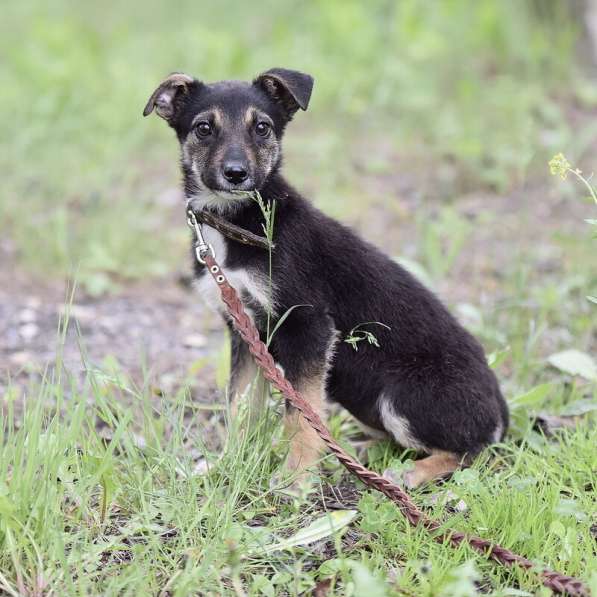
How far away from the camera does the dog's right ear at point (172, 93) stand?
400 cm

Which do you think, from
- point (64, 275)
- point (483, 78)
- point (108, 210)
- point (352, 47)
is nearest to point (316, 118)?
point (352, 47)

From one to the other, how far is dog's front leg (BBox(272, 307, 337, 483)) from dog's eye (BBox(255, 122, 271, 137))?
32.7 inches

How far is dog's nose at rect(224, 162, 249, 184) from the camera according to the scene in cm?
375

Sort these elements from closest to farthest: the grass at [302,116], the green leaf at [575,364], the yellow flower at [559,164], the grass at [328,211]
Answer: the grass at [328,211], the yellow flower at [559,164], the green leaf at [575,364], the grass at [302,116]

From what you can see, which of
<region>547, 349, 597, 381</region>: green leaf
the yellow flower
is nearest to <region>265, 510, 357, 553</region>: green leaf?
the yellow flower

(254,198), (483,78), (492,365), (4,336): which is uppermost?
(483,78)

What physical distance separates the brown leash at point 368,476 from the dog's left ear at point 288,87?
28.6 inches

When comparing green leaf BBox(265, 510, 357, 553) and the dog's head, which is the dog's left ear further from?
green leaf BBox(265, 510, 357, 553)

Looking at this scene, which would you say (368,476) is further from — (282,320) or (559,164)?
(559,164)

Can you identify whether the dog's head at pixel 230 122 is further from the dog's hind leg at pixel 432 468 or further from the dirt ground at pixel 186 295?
the dog's hind leg at pixel 432 468

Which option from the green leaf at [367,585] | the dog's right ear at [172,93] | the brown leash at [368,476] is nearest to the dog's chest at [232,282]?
the brown leash at [368,476]

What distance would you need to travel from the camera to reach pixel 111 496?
332cm

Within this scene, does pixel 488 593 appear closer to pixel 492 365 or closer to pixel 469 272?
pixel 492 365

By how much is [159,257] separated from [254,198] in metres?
3.20
